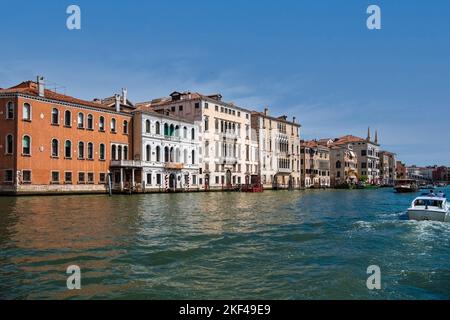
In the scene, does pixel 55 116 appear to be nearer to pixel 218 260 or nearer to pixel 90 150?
pixel 90 150

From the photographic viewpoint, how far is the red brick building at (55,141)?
32969 mm

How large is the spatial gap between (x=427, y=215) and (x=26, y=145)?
29.5m

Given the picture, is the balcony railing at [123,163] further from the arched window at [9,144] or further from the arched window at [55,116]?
the arched window at [9,144]

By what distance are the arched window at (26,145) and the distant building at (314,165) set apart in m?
54.0

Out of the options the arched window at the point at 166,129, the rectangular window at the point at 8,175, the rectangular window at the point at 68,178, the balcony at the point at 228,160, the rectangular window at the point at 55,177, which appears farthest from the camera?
the balcony at the point at 228,160

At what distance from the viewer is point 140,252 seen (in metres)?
9.89

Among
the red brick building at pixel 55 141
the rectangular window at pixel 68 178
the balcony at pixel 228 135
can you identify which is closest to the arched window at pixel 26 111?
the red brick building at pixel 55 141

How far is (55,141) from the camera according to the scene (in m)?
35.8

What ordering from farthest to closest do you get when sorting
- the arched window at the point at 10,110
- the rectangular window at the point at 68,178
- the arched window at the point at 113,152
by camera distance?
the arched window at the point at 113,152 < the rectangular window at the point at 68,178 < the arched window at the point at 10,110

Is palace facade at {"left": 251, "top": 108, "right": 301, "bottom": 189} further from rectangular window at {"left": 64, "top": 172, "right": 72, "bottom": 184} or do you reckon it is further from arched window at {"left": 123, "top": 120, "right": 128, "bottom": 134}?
rectangular window at {"left": 64, "top": 172, "right": 72, "bottom": 184}

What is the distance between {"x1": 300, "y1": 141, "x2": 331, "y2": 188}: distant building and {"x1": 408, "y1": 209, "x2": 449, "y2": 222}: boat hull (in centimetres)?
6051

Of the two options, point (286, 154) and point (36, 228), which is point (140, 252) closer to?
point (36, 228)

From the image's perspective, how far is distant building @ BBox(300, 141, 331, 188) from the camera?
78.8 metres

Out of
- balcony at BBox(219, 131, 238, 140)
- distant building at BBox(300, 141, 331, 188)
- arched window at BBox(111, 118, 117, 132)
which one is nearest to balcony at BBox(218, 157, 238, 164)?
balcony at BBox(219, 131, 238, 140)
